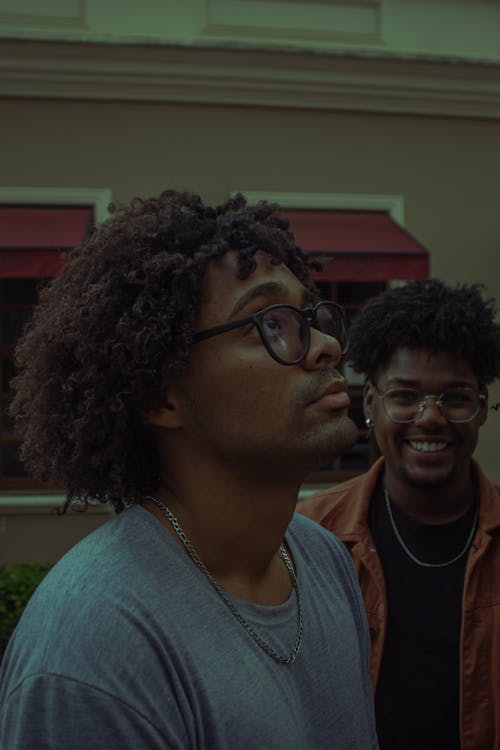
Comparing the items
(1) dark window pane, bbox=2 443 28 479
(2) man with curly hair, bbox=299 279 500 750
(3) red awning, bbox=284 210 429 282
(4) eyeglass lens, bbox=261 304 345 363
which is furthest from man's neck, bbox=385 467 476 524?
(1) dark window pane, bbox=2 443 28 479

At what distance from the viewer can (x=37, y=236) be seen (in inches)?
264

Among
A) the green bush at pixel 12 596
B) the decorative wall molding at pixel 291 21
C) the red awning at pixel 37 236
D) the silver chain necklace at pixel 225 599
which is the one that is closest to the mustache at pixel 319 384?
the silver chain necklace at pixel 225 599

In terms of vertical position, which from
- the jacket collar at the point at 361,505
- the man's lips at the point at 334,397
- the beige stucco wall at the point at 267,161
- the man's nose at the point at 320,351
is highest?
the beige stucco wall at the point at 267,161

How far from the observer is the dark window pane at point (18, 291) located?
7582mm

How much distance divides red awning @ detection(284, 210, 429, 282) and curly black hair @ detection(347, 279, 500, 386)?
3563 mm

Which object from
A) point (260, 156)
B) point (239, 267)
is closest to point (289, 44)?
point (260, 156)

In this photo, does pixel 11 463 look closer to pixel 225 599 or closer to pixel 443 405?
pixel 443 405

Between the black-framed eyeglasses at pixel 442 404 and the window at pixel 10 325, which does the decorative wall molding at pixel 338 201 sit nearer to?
the window at pixel 10 325

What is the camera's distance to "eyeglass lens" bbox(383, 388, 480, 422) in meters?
2.58

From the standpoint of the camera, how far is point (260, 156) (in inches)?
293

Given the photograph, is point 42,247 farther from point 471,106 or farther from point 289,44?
point 471,106

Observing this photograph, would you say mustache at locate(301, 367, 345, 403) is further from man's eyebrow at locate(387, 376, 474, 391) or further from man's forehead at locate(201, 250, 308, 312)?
man's eyebrow at locate(387, 376, 474, 391)

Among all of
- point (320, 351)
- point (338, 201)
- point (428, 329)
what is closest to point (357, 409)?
point (338, 201)

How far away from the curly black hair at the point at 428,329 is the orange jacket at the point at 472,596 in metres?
0.37
